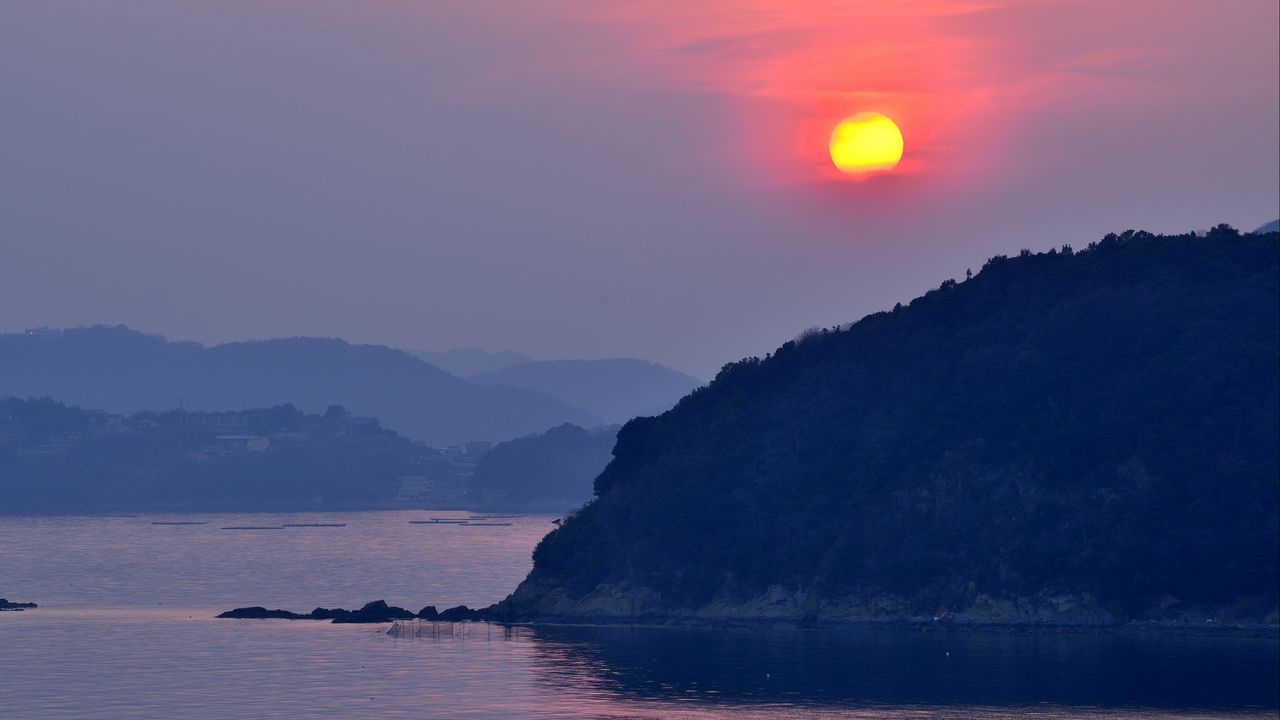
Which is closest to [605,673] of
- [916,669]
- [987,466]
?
[916,669]

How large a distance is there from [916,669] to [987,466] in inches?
1144

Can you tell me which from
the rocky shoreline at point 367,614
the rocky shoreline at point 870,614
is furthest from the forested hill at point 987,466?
the rocky shoreline at point 367,614

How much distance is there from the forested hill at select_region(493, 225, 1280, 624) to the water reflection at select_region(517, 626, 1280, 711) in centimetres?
557

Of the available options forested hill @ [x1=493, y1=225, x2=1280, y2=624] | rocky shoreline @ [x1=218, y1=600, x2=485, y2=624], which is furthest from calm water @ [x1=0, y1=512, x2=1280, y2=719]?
forested hill @ [x1=493, y1=225, x2=1280, y2=624]

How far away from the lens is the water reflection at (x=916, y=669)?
89750mm

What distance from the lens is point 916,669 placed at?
9925cm

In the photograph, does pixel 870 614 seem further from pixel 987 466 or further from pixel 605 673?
pixel 605 673

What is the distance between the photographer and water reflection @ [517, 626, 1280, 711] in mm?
89750

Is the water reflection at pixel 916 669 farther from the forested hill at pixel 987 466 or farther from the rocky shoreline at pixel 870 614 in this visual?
the forested hill at pixel 987 466

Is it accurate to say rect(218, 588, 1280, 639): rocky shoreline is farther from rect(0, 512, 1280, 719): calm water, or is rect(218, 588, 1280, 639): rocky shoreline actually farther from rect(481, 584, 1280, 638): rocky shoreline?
rect(0, 512, 1280, 719): calm water

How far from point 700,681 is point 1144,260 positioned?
60.3 metres

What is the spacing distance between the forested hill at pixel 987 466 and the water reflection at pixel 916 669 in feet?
18.3

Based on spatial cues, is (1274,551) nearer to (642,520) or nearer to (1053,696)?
(1053,696)

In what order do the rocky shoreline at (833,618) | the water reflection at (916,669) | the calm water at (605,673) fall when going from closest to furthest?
the calm water at (605,673) → the water reflection at (916,669) → the rocky shoreline at (833,618)
